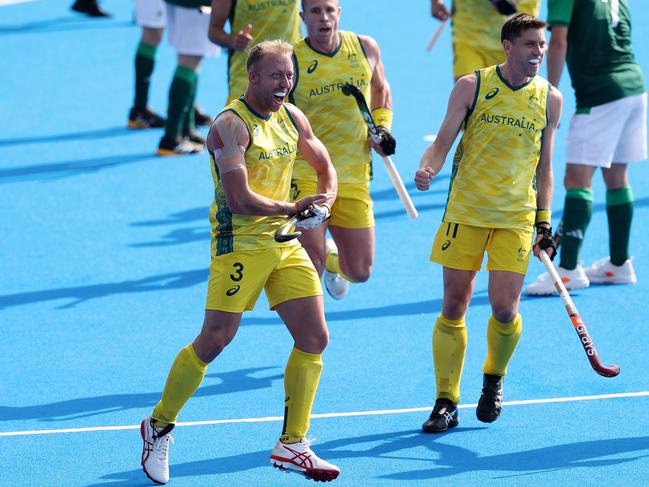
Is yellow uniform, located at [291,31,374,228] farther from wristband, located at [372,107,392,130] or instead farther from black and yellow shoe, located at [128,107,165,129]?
black and yellow shoe, located at [128,107,165,129]

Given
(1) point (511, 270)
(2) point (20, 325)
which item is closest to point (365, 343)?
(1) point (511, 270)

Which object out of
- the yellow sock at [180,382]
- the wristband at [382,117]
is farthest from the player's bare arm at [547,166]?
the yellow sock at [180,382]

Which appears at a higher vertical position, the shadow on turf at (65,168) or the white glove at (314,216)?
the white glove at (314,216)

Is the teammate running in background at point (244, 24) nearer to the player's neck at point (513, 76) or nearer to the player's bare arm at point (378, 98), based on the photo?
Answer: the player's bare arm at point (378, 98)

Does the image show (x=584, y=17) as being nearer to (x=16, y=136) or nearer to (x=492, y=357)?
(x=492, y=357)

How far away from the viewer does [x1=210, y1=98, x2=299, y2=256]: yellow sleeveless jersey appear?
18.5 feet

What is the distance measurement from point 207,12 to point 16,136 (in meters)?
3.30

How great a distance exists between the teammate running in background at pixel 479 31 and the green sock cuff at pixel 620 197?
73.4 inches

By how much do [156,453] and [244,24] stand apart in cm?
392

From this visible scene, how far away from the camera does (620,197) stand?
28.1 feet

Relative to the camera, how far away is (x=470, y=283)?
6305 millimetres

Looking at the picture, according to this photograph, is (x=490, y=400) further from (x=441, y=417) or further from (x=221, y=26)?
(x=221, y=26)

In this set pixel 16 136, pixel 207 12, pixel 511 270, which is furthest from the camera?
pixel 16 136

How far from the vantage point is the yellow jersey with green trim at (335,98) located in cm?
697
